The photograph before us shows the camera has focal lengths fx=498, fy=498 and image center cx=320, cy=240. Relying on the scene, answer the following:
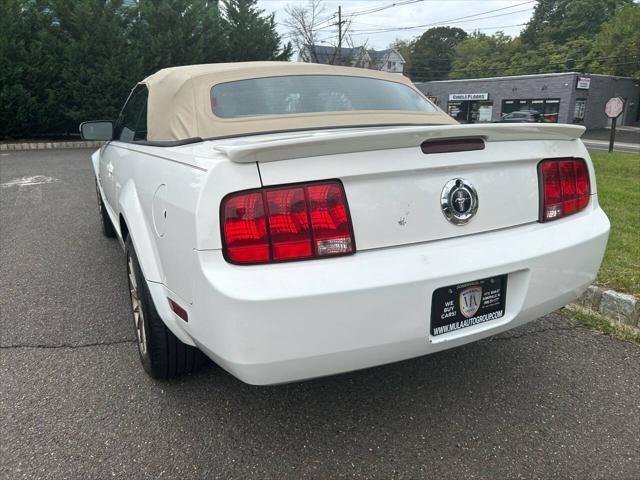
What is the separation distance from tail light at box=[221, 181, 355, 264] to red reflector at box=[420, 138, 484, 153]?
399 mm

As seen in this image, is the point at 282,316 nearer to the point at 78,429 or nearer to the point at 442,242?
the point at 442,242

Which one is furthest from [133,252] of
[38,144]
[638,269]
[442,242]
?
[38,144]

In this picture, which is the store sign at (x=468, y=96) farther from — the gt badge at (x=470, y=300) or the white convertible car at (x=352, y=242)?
the gt badge at (x=470, y=300)

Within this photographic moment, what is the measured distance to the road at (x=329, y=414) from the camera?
193cm

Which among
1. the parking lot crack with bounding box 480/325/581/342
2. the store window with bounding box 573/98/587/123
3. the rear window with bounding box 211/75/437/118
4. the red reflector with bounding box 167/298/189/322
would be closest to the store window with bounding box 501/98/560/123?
the store window with bounding box 573/98/587/123

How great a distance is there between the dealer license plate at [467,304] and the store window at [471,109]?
42.1 m

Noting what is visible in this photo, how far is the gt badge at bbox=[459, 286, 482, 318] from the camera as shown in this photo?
187cm

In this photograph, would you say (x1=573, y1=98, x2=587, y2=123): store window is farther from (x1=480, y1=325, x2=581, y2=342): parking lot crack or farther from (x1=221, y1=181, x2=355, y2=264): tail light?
(x1=221, y1=181, x2=355, y2=264): tail light

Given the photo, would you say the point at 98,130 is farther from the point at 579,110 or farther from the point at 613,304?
the point at 579,110

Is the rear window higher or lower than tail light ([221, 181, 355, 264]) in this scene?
higher

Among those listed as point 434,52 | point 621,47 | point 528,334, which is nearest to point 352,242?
point 528,334

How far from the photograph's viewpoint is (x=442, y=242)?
1857 mm

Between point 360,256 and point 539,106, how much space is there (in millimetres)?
41098

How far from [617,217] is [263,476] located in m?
4.74
